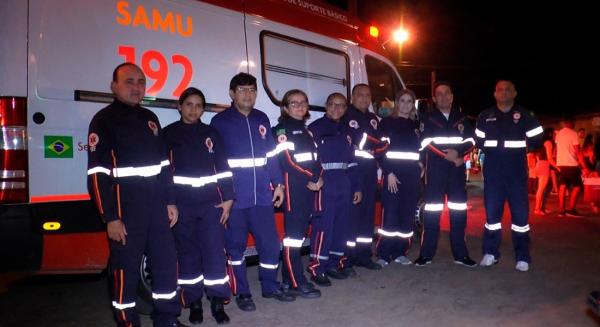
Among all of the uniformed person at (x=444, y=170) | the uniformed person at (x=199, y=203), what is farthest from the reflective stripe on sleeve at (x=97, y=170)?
the uniformed person at (x=444, y=170)

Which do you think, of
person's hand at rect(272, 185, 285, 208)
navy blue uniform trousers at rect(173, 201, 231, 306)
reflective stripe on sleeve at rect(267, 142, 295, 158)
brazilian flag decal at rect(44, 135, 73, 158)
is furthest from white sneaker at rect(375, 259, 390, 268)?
brazilian flag decal at rect(44, 135, 73, 158)

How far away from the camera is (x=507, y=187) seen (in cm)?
476

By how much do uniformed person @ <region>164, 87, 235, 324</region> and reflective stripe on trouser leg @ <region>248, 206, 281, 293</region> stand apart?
1.03 feet

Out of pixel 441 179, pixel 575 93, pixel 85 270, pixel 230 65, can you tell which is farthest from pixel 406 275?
pixel 575 93

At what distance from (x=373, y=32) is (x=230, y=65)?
100 inches

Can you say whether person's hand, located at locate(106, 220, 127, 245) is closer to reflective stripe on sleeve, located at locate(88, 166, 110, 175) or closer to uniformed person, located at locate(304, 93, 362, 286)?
reflective stripe on sleeve, located at locate(88, 166, 110, 175)

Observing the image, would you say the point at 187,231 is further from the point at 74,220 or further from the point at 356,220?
the point at 356,220

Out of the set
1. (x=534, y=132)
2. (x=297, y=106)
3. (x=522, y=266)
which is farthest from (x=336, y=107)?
(x=522, y=266)

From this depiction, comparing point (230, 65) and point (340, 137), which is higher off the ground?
point (230, 65)

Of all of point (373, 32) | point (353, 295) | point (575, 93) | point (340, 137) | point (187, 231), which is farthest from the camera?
point (575, 93)

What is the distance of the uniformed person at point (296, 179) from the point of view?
386 centimetres

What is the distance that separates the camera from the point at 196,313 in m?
3.44

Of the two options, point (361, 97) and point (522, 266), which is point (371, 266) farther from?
point (361, 97)

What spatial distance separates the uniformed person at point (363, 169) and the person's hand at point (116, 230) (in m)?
2.38
